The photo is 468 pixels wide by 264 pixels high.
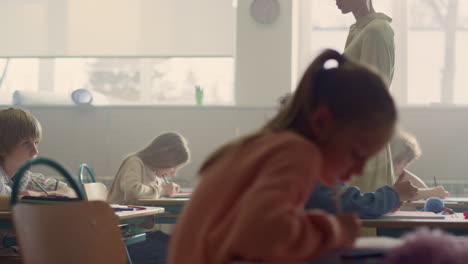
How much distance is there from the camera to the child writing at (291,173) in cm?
100

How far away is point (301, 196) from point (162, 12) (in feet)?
17.8

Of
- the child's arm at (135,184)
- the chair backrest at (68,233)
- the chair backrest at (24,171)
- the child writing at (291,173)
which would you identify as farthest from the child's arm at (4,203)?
the child writing at (291,173)

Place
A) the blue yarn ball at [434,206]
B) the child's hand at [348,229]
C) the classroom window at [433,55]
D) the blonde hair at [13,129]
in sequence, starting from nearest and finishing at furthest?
the child's hand at [348,229] → the blue yarn ball at [434,206] → the blonde hair at [13,129] → the classroom window at [433,55]

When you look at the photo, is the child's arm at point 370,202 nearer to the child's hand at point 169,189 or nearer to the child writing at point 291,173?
the child writing at point 291,173

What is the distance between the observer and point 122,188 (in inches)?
176

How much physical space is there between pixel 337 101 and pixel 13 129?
8.27 ft

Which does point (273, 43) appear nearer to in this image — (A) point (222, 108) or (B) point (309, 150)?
(A) point (222, 108)

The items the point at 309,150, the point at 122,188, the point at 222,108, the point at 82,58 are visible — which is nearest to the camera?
the point at 309,150

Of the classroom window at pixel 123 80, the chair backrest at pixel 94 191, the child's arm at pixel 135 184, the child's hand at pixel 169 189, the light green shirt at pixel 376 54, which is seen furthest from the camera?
the classroom window at pixel 123 80

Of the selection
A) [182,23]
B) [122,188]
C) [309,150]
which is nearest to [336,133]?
[309,150]

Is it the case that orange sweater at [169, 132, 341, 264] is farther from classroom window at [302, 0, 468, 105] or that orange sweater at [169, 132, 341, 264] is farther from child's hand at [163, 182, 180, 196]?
classroom window at [302, 0, 468, 105]

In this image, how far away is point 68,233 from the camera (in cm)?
205

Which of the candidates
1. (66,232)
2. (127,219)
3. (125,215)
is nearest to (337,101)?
(66,232)

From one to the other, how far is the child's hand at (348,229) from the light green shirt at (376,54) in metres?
1.70
